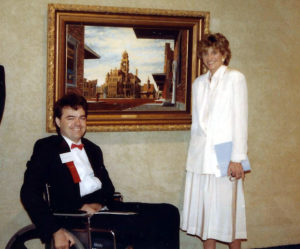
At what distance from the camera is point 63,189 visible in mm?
2127

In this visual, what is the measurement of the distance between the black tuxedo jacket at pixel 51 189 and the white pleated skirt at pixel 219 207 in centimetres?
66

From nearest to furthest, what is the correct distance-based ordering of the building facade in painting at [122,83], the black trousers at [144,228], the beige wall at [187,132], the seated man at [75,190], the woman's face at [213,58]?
the seated man at [75,190] < the black trousers at [144,228] < the woman's face at [213,58] < the beige wall at [187,132] < the building facade in painting at [122,83]

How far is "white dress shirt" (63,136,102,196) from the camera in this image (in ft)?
7.32

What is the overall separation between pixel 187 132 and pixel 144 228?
3.39 ft

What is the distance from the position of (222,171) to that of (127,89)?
0.98 metres

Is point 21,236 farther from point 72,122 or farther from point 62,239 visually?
point 72,122

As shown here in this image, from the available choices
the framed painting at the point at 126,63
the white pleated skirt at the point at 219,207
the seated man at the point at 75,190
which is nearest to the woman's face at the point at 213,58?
the framed painting at the point at 126,63

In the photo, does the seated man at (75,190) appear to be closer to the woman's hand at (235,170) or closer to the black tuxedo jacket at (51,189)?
the black tuxedo jacket at (51,189)

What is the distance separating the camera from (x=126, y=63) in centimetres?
274

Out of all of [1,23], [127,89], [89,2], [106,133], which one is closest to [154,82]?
[127,89]

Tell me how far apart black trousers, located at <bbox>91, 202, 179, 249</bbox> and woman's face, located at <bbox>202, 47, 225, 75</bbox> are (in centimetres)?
106

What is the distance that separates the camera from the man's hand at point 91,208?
2133 millimetres

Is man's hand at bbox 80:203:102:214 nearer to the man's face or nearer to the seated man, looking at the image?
the seated man

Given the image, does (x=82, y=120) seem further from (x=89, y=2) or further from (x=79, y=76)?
(x=89, y=2)
